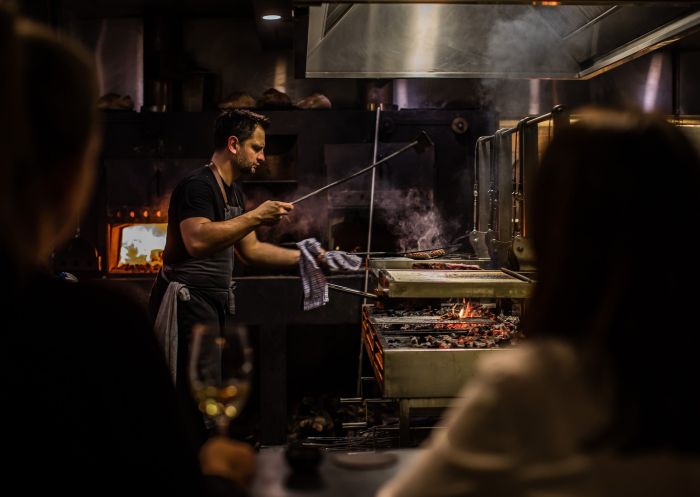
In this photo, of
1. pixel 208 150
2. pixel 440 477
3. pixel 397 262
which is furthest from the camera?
pixel 208 150

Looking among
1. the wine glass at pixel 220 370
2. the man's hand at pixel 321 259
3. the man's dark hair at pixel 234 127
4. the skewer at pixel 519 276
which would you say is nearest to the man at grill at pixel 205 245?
the man's dark hair at pixel 234 127

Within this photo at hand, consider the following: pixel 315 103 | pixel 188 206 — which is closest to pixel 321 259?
A: pixel 188 206

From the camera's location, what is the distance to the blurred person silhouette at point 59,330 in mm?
945

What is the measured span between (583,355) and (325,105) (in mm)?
5582

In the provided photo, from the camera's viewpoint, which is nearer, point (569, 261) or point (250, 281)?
point (569, 261)

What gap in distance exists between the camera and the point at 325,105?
252 inches

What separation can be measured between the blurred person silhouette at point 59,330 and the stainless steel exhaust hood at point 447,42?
3.73m

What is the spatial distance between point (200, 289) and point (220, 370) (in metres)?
2.36

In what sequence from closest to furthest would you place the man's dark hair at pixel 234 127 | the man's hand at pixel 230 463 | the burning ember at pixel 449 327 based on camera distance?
the man's hand at pixel 230 463
the burning ember at pixel 449 327
the man's dark hair at pixel 234 127

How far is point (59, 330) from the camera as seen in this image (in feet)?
3.26

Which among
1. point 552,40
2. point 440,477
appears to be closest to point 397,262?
point 552,40

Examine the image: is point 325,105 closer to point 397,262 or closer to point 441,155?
point 441,155

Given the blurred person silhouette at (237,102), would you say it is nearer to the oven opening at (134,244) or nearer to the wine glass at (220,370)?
the oven opening at (134,244)

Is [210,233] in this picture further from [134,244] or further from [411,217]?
[411,217]
